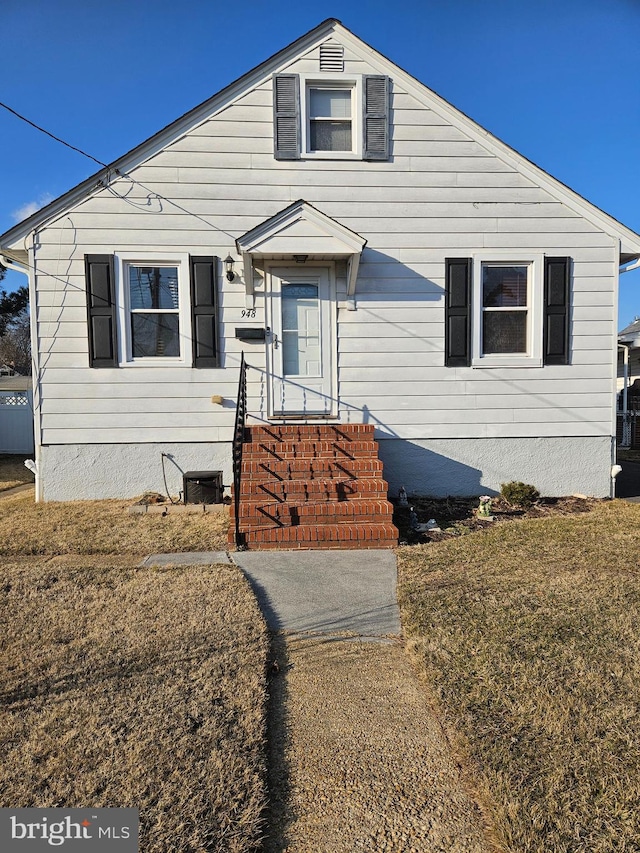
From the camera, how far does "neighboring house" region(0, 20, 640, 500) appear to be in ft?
23.0

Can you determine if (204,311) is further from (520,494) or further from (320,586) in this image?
(520,494)

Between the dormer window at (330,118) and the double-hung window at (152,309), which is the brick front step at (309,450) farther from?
the dormer window at (330,118)

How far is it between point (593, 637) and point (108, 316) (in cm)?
682

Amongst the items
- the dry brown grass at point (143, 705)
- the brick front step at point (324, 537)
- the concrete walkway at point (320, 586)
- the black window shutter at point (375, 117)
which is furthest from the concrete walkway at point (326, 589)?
the black window shutter at point (375, 117)

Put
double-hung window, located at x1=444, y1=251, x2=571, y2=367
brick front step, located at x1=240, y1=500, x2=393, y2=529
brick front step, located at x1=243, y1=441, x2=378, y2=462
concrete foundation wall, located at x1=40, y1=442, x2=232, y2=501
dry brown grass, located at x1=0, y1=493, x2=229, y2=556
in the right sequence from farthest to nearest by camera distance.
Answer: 1. double-hung window, located at x1=444, y1=251, x2=571, y2=367
2. concrete foundation wall, located at x1=40, y1=442, x2=232, y2=501
3. brick front step, located at x1=243, y1=441, x2=378, y2=462
4. brick front step, located at x1=240, y1=500, x2=393, y2=529
5. dry brown grass, located at x1=0, y1=493, x2=229, y2=556

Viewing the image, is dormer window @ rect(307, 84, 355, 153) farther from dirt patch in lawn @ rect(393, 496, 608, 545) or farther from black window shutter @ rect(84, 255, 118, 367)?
dirt patch in lawn @ rect(393, 496, 608, 545)

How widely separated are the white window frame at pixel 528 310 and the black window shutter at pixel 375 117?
6.89ft

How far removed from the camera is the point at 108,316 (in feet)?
23.1

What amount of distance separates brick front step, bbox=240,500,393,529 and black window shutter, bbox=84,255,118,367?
10.9 ft

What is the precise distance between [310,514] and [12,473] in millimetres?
8100

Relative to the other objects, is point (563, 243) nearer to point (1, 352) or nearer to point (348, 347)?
point (348, 347)

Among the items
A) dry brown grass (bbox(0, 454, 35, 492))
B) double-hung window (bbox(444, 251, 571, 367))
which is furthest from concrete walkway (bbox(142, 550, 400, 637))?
dry brown grass (bbox(0, 454, 35, 492))

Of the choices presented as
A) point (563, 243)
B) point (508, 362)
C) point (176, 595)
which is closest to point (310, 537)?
point (176, 595)

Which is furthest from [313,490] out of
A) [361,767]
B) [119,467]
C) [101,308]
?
[101,308]
